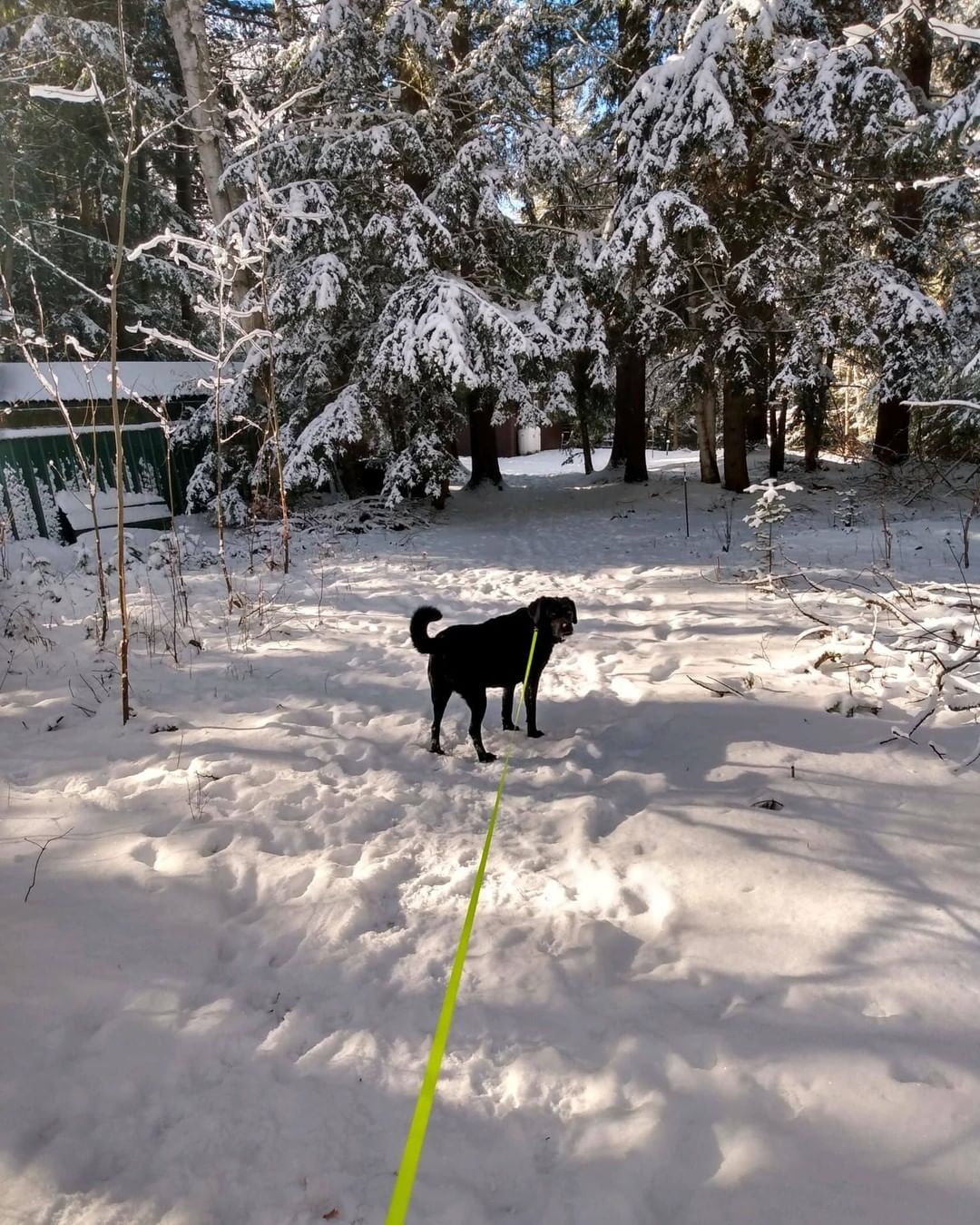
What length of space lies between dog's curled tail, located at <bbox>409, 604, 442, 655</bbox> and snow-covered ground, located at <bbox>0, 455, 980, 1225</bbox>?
692mm

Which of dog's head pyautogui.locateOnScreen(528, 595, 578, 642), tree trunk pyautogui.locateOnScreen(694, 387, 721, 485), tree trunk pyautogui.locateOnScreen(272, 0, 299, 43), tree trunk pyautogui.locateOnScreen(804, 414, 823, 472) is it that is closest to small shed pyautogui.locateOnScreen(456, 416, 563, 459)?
tree trunk pyautogui.locateOnScreen(804, 414, 823, 472)

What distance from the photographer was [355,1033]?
6.63 feet

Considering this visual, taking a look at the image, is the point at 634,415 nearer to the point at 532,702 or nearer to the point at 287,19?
the point at 287,19

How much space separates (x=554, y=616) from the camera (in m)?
4.08

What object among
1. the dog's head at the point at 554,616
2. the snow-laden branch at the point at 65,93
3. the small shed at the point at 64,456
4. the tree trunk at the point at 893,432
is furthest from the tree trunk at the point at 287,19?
the dog's head at the point at 554,616

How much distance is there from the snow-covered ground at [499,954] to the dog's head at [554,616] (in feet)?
2.27

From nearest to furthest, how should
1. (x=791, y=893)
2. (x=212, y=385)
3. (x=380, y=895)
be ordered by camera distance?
(x=791, y=893), (x=380, y=895), (x=212, y=385)

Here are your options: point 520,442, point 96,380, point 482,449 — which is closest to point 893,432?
point 482,449

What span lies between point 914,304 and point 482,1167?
12550mm

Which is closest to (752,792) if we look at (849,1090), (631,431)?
(849,1090)

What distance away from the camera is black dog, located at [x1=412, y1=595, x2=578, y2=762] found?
12.5ft

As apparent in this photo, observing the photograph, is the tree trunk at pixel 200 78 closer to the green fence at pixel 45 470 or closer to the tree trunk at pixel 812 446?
the green fence at pixel 45 470

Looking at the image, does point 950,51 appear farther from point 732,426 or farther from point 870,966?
point 870,966

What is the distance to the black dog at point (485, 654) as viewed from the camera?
12.5 feet
